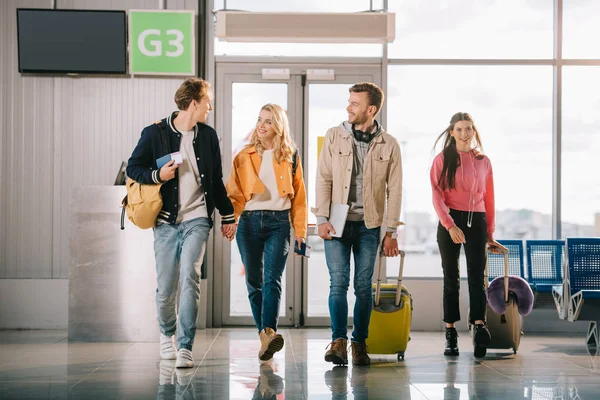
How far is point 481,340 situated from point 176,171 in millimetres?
2520

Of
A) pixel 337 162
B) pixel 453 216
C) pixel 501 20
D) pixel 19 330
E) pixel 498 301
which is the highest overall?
pixel 501 20

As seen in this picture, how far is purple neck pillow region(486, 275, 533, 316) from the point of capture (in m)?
6.07

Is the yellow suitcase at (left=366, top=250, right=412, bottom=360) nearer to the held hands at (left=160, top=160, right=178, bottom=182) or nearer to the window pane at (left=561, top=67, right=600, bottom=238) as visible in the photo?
the held hands at (left=160, top=160, right=178, bottom=182)

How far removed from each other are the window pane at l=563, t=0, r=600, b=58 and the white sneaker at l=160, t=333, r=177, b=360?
17.0 feet

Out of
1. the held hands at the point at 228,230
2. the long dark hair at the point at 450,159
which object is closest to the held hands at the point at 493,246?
the long dark hair at the point at 450,159

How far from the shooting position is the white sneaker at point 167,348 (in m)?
5.55

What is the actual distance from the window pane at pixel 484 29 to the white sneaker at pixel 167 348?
13.9 ft

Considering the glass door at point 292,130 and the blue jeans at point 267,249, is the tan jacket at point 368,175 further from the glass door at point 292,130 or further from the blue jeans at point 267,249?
the glass door at point 292,130

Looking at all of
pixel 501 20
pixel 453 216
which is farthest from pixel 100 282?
pixel 501 20

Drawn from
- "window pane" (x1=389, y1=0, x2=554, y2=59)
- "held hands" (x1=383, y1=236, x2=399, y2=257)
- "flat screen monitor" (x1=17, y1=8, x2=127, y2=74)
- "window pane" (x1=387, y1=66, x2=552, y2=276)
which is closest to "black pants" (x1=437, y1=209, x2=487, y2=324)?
"held hands" (x1=383, y1=236, x2=399, y2=257)

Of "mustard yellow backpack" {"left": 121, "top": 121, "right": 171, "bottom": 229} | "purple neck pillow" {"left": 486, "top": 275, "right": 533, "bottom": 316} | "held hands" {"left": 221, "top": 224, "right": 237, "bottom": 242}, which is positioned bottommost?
"purple neck pillow" {"left": 486, "top": 275, "right": 533, "bottom": 316}

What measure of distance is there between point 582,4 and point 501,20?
86 centimetres

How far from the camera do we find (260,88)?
27.1 feet

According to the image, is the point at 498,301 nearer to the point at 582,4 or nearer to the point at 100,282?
the point at 100,282
